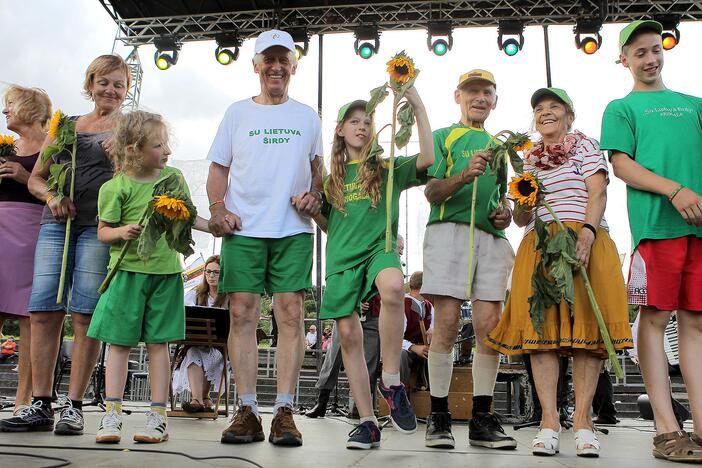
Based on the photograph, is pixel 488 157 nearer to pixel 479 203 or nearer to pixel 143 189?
pixel 479 203

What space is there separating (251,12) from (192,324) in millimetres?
5444

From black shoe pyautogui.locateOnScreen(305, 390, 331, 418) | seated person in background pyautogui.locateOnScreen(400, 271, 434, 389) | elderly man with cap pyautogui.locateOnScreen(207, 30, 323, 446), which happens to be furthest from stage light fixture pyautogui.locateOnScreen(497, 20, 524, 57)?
elderly man with cap pyautogui.locateOnScreen(207, 30, 323, 446)

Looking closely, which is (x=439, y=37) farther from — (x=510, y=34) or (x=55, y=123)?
(x=55, y=123)

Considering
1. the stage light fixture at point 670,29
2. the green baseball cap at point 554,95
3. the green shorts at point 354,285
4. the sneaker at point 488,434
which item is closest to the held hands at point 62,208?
the green shorts at point 354,285

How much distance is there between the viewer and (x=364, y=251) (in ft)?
9.30

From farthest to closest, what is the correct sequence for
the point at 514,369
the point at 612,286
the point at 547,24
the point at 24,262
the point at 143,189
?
the point at 547,24 < the point at 514,369 < the point at 24,262 < the point at 143,189 < the point at 612,286

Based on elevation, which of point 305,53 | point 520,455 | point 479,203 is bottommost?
point 520,455

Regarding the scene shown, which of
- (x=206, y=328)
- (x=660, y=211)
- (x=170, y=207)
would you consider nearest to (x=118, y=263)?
(x=170, y=207)

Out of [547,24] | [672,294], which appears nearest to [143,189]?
[672,294]

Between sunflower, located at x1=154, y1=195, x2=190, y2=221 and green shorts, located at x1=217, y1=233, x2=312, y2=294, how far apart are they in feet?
0.91

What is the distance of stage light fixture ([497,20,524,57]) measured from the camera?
8.87m

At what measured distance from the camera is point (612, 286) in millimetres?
2732

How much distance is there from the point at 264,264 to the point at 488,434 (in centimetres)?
125

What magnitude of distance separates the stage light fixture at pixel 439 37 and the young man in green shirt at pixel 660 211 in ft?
20.8
